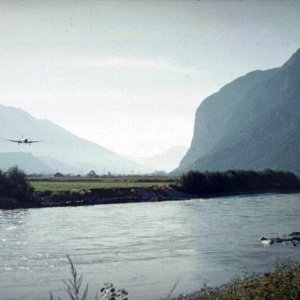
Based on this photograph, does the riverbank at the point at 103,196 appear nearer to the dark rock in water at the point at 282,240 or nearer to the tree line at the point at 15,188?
the tree line at the point at 15,188

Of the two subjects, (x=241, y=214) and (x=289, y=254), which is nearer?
(x=289, y=254)

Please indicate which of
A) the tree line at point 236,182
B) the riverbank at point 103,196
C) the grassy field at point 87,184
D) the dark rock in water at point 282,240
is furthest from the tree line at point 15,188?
the dark rock in water at point 282,240

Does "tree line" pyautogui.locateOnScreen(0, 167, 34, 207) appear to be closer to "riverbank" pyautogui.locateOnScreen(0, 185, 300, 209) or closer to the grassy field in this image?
"riverbank" pyautogui.locateOnScreen(0, 185, 300, 209)

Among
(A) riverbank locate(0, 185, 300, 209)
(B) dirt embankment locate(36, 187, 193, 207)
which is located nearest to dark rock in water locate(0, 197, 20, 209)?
(A) riverbank locate(0, 185, 300, 209)

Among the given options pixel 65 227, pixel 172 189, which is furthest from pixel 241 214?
pixel 172 189

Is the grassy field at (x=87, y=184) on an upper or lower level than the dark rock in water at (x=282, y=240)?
upper

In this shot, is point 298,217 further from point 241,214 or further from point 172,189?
point 172,189

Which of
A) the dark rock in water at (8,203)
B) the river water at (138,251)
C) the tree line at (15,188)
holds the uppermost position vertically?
the tree line at (15,188)
